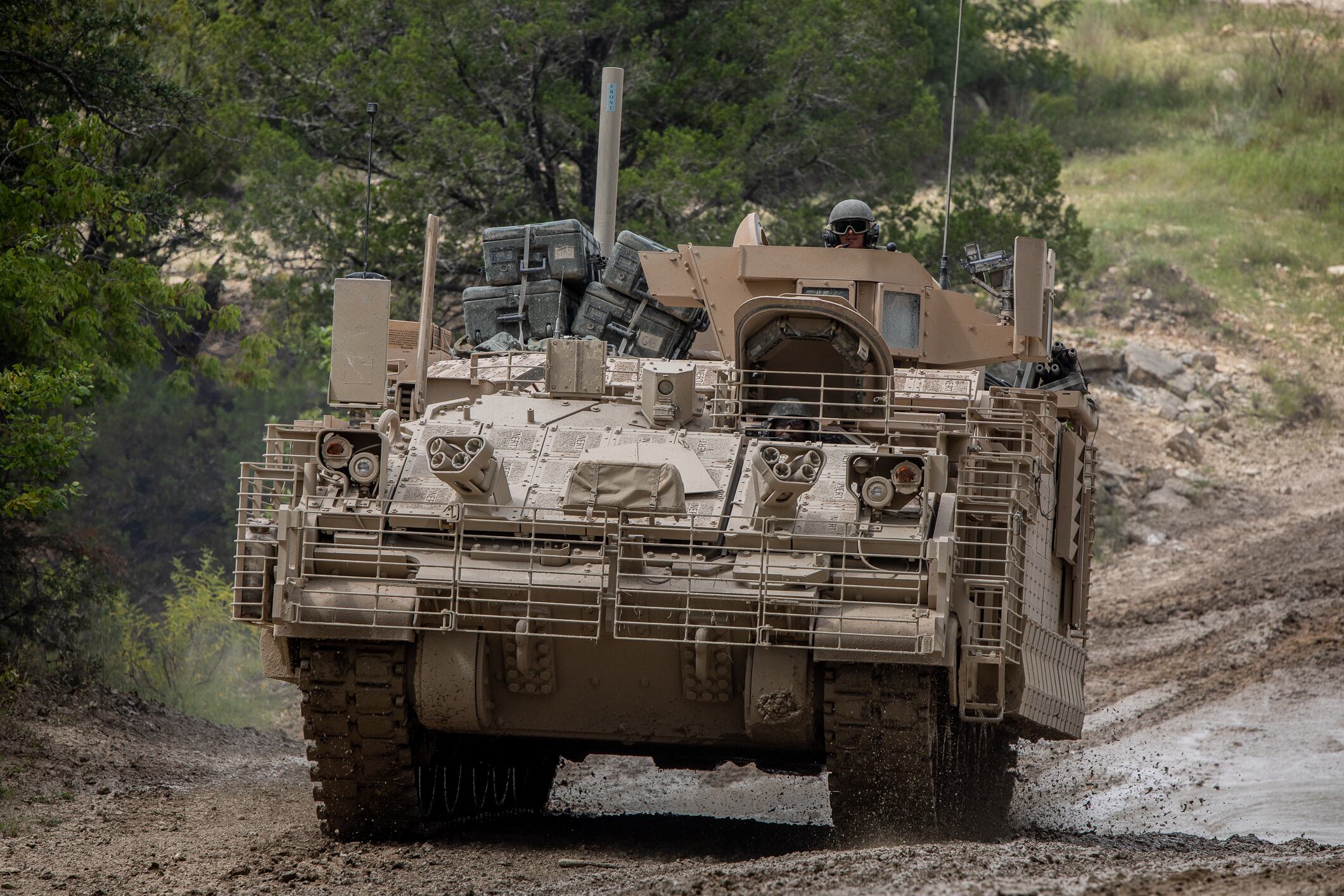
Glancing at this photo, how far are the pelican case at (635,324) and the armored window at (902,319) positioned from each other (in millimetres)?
1731

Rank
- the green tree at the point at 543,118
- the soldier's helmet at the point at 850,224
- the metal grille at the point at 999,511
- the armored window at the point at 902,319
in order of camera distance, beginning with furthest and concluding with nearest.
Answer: the green tree at the point at 543,118, the soldier's helmet at the point at 850,224, the armored window at the point at 902,319, the metal grille at the point at 999,511

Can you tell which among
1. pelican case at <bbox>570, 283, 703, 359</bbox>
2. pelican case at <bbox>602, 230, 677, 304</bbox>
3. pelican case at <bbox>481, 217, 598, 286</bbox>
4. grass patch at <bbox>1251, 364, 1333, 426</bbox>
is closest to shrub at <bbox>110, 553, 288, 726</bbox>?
pelican case at <bbox>481, 217, 598, 286</bbox>

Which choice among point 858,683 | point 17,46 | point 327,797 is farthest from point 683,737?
point 17,46

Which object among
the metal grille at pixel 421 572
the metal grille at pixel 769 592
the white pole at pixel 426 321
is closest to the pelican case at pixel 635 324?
the white pole at pixel 426 321

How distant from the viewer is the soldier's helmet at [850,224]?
13156 mm

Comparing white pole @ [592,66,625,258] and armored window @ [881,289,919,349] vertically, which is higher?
white pole @ [592,66,625,258]

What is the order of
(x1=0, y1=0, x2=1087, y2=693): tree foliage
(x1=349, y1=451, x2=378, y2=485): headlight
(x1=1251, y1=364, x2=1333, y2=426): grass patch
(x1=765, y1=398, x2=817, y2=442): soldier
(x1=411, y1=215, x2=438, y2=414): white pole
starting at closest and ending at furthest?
1. (x1=349, y1=451, x2=378, y2=485): headlight
2. (x1=765, y1=398, x2=817, y2=442): soldier
3. (x1=411, y1=215, x2=438, y2=414): white pole
4. (x1=0, y1=0, x2=1087, y2=693): tree foliage
5. (x1=1251, y1=364, x2=1333, y2=426): grass patch

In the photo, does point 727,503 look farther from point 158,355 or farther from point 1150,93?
point 1150,93

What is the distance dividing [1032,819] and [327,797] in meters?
4.97

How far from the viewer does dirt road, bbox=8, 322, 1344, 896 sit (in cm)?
800

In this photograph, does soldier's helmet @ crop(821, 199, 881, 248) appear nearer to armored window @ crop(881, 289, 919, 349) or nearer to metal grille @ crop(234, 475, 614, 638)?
armored window @ crop(881, 289, 919, 349)

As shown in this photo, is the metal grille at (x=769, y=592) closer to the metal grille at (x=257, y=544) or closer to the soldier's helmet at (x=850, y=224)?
the metal grille at (x=257, y=544)

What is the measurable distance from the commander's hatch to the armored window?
1.74 m

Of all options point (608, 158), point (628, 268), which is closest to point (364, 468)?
point (628, 268)
